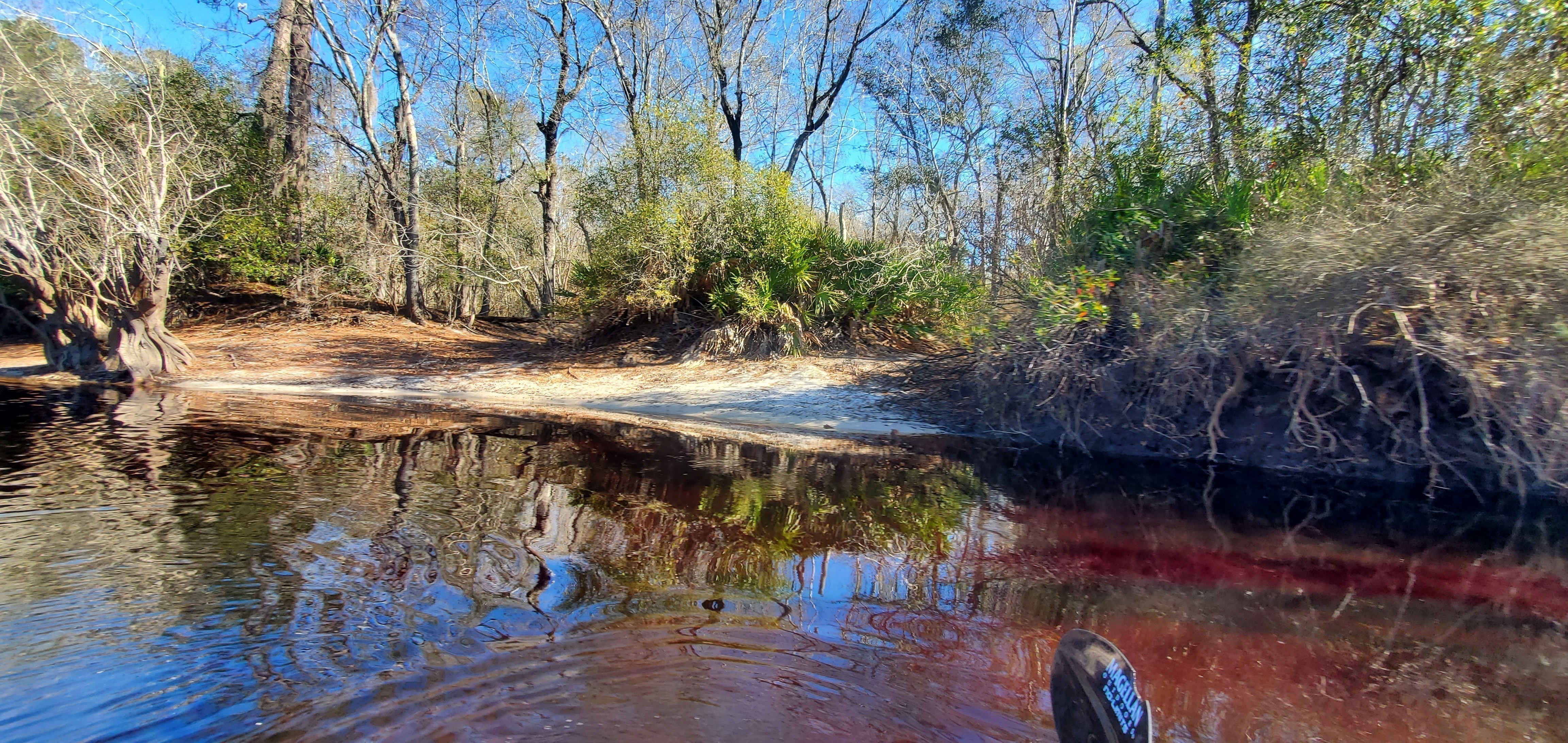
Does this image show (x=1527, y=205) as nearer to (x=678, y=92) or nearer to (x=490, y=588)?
(x=490, y=588)

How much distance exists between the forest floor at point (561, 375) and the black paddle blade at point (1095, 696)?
8154 millimetres

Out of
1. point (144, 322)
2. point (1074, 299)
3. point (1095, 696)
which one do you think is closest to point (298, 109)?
point (144, 322)

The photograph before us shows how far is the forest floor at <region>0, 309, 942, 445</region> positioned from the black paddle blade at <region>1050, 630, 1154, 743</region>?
815cm

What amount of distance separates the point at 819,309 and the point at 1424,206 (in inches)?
413

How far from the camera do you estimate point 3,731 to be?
280cm

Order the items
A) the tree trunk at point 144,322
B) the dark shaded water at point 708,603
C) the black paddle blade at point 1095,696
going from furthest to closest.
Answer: the tree trunk at point 144,322 < the dark shaded water at point 708,603 < the black paddle blade at point 1095,696

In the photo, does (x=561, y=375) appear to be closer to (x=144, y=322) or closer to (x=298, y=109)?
(x=144, y=322)

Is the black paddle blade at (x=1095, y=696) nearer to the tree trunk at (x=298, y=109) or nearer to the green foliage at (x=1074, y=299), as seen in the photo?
the green foliage at (x=1074, y=299)

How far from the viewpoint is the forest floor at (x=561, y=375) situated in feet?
42.3

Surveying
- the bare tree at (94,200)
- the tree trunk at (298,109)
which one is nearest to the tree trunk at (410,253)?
the tree trunk at (298,109)

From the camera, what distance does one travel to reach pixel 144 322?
14.2 metres

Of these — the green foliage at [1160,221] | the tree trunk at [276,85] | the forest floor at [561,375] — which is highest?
the tree trunk at [276,85]

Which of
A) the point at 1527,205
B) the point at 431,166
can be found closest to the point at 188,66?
the point at 431,166

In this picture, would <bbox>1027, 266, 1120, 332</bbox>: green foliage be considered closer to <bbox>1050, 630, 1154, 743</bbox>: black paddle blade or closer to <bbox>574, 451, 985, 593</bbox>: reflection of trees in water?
<bbox>574, 451, 985, 593</bbox>: reflection of trees in water
